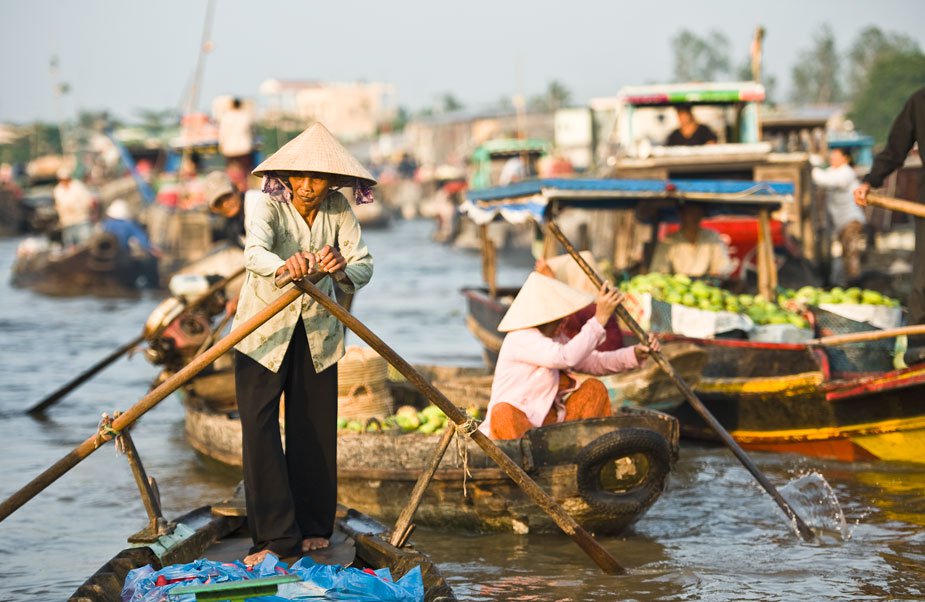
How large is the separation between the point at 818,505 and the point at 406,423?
7.08 feet

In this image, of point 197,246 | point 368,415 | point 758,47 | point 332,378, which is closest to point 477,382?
point 368,415

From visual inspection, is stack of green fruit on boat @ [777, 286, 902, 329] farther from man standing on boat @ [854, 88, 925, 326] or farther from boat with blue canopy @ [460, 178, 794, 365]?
man standing on boat @ [854, 88, 925, 326]

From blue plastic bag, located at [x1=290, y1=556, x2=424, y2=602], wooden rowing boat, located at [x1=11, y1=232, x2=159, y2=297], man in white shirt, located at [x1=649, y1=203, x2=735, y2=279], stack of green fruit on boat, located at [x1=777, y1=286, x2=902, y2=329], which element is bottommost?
wooden rowing boat, located at [x1=11, y1=232, x2=159, y2=297]

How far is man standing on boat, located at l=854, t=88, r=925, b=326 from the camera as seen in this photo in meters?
7.16

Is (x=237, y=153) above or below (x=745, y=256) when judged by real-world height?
above

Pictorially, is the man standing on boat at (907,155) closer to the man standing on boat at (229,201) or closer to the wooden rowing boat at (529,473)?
the wooden rowing boat at (529,473)

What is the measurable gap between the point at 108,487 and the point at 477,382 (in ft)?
7.79

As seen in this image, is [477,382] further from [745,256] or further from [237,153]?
[237,153]

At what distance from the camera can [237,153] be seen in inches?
531

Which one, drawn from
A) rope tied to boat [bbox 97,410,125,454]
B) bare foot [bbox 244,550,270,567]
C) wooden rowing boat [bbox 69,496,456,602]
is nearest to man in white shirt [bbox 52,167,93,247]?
wooden rowing boat [bbox 69,496,456,602]

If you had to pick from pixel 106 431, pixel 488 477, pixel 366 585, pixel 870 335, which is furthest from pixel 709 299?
pixel 106 431

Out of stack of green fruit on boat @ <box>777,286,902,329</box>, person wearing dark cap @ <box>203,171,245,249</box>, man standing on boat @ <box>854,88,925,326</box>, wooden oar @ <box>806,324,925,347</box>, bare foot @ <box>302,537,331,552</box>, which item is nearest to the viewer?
bare foot @ <box>302,537,331,552</box>

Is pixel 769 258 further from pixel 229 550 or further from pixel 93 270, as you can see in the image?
pixel 93 270

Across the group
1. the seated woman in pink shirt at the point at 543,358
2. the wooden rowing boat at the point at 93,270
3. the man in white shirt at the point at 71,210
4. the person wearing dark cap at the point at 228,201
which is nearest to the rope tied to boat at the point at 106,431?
the seated woman in pink shirt at the point at 543,358
